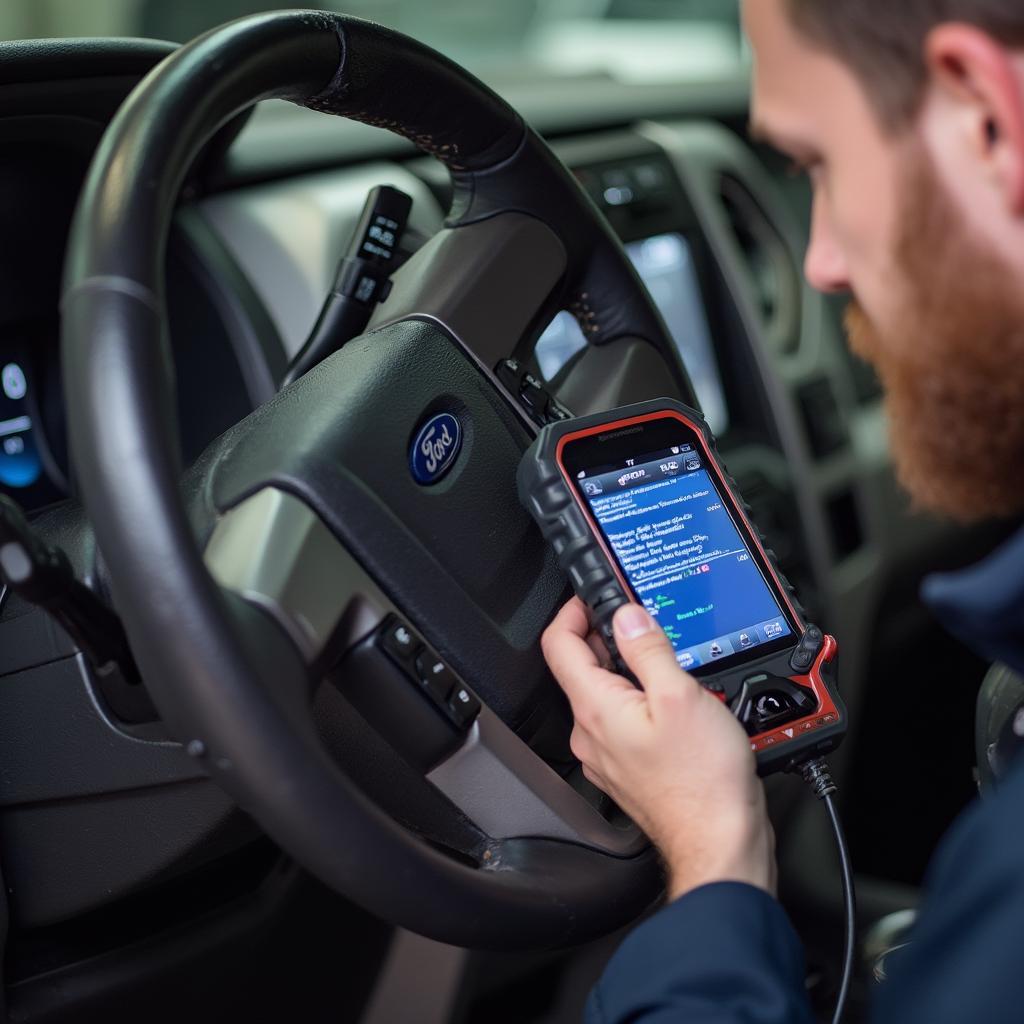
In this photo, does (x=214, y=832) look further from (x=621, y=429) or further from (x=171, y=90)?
(x=171, y=90)

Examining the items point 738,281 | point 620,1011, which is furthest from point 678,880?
point 738,281

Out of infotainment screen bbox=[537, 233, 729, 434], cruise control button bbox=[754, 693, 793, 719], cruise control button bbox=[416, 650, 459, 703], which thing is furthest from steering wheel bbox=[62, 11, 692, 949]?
infotainment screen bbox=[537, 233, 729, 434]

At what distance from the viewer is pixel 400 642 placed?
77 cm

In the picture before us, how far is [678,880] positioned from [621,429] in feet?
0.97

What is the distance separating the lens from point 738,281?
1714 mm

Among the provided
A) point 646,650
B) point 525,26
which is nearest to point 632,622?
point 646,650

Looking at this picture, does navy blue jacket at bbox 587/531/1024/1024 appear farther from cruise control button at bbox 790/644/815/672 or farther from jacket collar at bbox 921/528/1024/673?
cruise control button at bbox 790/644/815/672

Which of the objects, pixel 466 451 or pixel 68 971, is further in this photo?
pixel 68 971

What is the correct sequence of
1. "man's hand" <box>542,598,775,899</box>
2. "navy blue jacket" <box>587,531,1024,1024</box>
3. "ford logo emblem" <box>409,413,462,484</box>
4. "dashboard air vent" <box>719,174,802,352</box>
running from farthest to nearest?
"dashboard air vent" <box>719,174,802,352</box> → "ford logo emblem" <box>409,413,462,484</box> → "man's hand" <box>542,598,775,899</box> → "navy blue jacket" <box>587,531,1024,1024</box>

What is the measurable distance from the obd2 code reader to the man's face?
145mm

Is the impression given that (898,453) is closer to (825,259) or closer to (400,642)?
(825,259)

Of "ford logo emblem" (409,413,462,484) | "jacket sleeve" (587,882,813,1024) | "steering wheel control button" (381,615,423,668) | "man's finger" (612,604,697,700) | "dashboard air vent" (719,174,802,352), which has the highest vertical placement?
"ford logo emblem" (409,413,462,484)

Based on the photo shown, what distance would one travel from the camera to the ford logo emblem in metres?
0.85

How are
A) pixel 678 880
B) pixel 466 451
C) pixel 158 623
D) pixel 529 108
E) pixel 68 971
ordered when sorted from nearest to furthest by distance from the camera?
1. pixel 158 623
2. pixel 678 880
3. pixel 466 451
4. pixel 68 971
5. pixel 529 108
